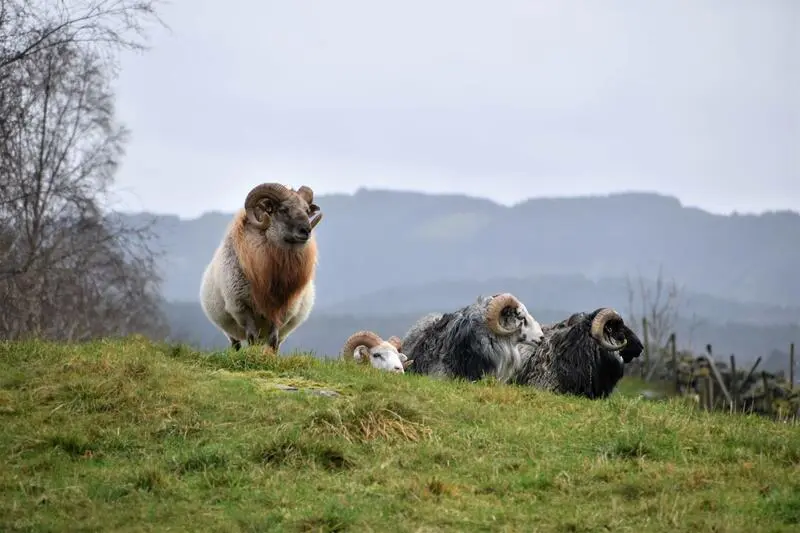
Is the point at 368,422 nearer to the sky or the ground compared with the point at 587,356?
nearer to the ground

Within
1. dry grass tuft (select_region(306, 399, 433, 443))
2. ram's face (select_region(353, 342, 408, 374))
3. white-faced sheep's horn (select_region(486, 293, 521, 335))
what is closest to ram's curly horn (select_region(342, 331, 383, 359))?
ram's face (select_region(353, 342, 408, 374))

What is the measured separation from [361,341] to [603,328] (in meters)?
4.10

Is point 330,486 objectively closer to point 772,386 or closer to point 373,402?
point 373,402

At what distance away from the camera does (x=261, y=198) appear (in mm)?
15258

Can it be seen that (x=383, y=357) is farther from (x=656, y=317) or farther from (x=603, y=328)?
(x=656, y=317)

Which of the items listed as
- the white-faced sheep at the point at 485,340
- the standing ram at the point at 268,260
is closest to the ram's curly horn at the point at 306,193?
the standing ram at the point at 268,260

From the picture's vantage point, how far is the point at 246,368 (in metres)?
13.2

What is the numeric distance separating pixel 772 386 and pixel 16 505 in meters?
26.9

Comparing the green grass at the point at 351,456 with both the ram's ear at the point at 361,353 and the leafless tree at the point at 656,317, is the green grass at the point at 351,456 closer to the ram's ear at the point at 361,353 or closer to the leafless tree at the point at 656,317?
the ram's ear at the point at 361,353

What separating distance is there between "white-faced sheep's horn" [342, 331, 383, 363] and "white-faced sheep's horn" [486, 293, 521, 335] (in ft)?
6.92

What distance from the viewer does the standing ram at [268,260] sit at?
49.7ft

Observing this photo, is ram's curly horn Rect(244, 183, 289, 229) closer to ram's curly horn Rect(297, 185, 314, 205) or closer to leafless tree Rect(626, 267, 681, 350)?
ram's curly horn Rect(297, 185, 314, 205)

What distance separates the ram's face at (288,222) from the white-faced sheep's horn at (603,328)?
4.43 metres

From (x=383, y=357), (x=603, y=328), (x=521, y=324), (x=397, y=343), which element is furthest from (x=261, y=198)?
(x=603, y=328)
